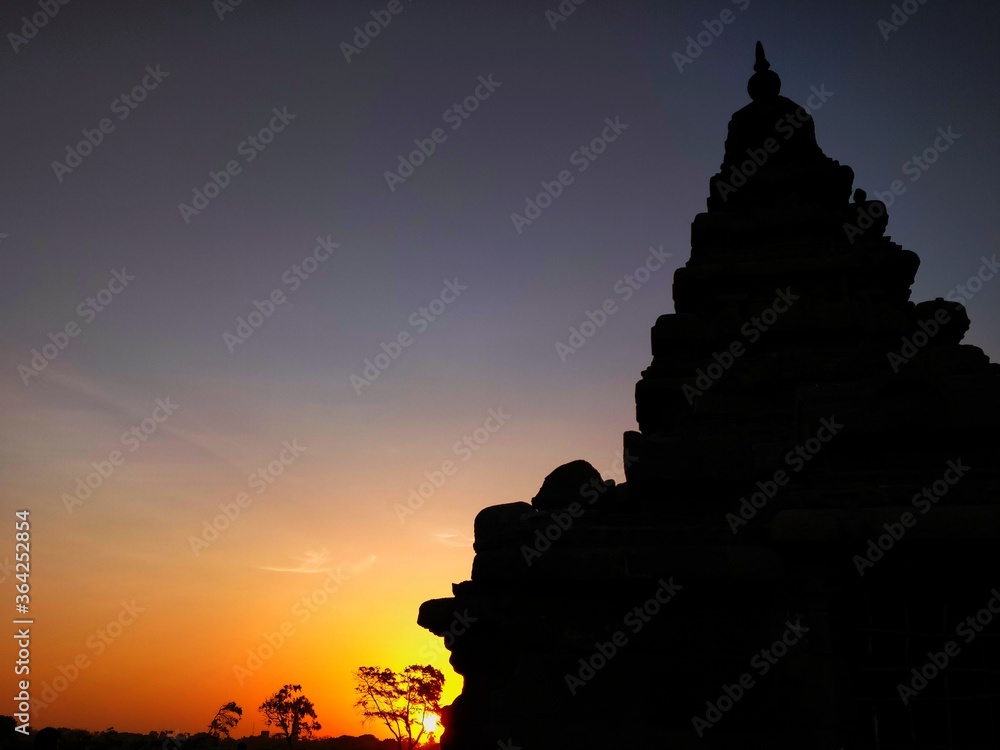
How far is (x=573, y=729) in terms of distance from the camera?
6000 millimetres

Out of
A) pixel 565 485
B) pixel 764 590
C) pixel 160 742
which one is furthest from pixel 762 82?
pixel 160 742

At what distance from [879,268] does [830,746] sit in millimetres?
5724

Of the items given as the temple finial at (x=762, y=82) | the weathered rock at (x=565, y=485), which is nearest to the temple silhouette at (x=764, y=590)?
the weathered rock at (x=565, y=485)

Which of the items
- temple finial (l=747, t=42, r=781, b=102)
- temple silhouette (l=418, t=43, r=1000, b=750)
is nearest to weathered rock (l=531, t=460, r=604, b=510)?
temple silhouette (l=418, t=43, r=1000, b=750)

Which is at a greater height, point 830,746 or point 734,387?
point 734,387

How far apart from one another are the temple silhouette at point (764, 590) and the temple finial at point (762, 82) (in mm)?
5919

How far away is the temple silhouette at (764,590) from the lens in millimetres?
5715

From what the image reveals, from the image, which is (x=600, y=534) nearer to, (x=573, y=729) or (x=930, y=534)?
(x=573, y=729)

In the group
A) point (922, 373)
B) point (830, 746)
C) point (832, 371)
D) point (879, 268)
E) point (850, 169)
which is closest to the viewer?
point (830, 746)

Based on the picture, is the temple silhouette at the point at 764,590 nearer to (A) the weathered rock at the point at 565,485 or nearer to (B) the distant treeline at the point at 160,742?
(A) the weathered rock at the point at 565,485

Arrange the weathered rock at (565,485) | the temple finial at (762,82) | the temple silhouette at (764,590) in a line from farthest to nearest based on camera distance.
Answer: the temple finial at (762,82), the weathered rock at (565,485), the temple silhouette at (764,590)

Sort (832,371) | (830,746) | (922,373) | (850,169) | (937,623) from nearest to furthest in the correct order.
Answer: (830,746), (937,623), (922,373), (832,371), (850,169)

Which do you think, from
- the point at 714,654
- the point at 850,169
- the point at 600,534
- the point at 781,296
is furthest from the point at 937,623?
the point at 850,169

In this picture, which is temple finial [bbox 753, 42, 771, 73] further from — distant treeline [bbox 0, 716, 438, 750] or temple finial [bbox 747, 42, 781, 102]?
distant treeline [bbox 0, 716, 438, 750]
